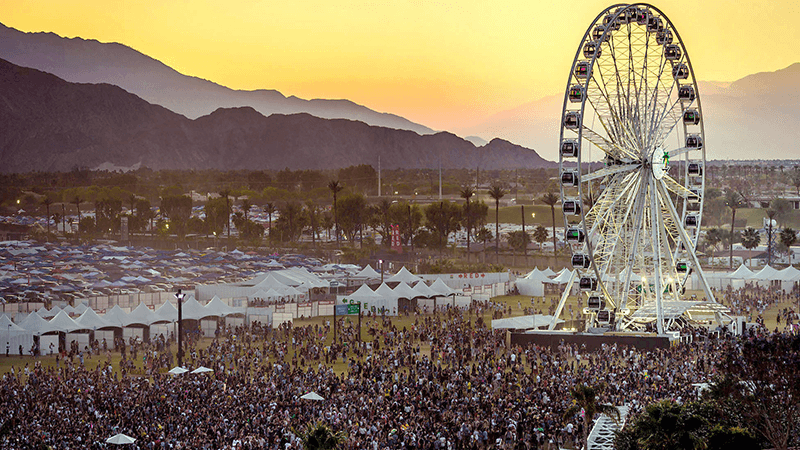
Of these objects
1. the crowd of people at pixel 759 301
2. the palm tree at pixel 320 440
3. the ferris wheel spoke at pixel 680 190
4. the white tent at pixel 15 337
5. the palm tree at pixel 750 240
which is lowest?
the crowd of people at pixel 759 301

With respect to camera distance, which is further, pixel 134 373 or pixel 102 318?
pixel 102 318

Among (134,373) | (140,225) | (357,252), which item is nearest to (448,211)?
(357,252)

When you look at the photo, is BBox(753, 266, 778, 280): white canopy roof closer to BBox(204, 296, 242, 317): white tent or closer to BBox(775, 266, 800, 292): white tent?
BBox(775, 266, 800, 292): white tent

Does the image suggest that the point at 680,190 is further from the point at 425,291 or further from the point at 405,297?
the point at 405,297

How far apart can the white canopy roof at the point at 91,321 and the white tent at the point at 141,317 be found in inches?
44.1

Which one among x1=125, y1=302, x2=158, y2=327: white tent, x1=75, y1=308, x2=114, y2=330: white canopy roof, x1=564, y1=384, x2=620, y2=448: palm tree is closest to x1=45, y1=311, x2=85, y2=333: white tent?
x1=75, y1=308, x2=114, y2=330: white canopy roof

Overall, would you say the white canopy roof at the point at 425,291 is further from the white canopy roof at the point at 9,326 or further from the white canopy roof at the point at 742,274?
the white canopy roof at the point at 9,326

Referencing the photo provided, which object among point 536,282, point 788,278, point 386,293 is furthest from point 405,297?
point 788,278

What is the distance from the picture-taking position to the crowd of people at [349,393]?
29.0 meters

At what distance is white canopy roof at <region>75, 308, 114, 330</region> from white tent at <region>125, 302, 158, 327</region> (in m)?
1.12

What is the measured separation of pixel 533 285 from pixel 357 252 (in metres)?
42.2

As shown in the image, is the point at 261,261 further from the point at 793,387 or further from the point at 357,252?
the point at 793,387

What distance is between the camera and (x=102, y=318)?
52156 mm

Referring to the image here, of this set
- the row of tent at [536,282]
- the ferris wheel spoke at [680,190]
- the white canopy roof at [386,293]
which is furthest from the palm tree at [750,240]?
the white canopy roof at [386,293]
